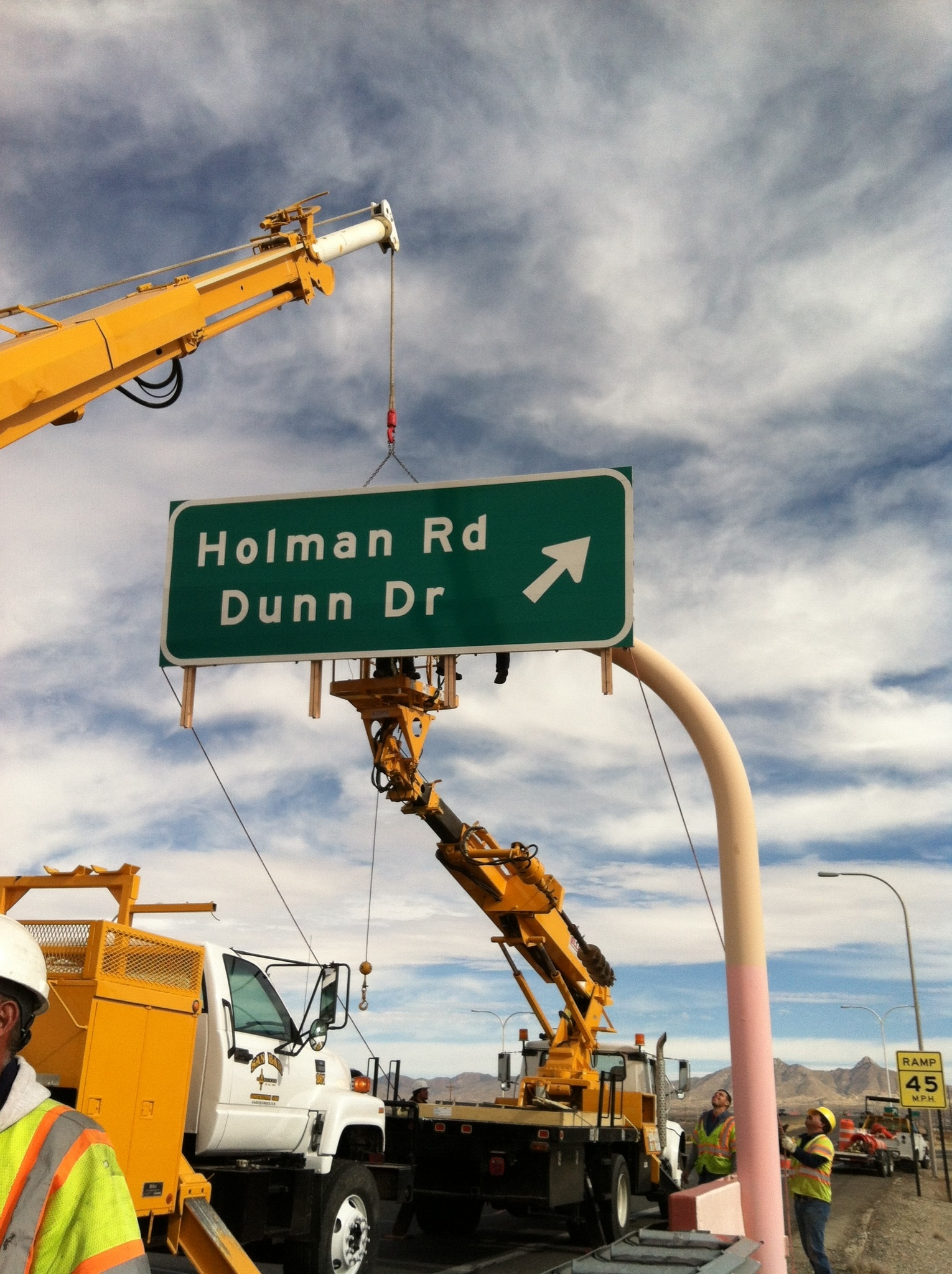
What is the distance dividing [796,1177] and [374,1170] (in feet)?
13.4

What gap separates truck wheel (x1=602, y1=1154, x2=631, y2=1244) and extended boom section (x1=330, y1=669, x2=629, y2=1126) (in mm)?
1136

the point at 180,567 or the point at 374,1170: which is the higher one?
the point at 180,567

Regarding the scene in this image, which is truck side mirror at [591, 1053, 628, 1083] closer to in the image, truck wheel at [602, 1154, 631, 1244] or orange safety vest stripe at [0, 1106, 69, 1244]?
truck wheel at [602, 1154, 631, 1244]

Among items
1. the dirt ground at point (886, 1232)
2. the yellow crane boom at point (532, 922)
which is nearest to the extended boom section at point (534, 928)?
the yellow crane boom at point (532, 922)

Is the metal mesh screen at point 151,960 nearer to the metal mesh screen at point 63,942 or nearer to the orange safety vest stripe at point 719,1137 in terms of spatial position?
the metal mesh screen at point 63,942

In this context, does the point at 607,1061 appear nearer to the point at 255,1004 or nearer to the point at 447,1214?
the point at 447,1214

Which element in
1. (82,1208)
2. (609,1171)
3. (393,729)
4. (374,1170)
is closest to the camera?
(82,1208)

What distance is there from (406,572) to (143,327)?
6194 millimetres

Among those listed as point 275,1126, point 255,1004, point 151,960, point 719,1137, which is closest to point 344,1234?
point 275,1126

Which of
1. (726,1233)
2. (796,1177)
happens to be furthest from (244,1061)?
(796,1177)

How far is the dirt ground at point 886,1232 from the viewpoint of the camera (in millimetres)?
14109

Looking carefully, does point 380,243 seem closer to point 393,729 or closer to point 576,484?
point 393,729

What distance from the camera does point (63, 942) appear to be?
25.0ft

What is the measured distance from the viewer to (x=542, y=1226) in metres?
17.1
